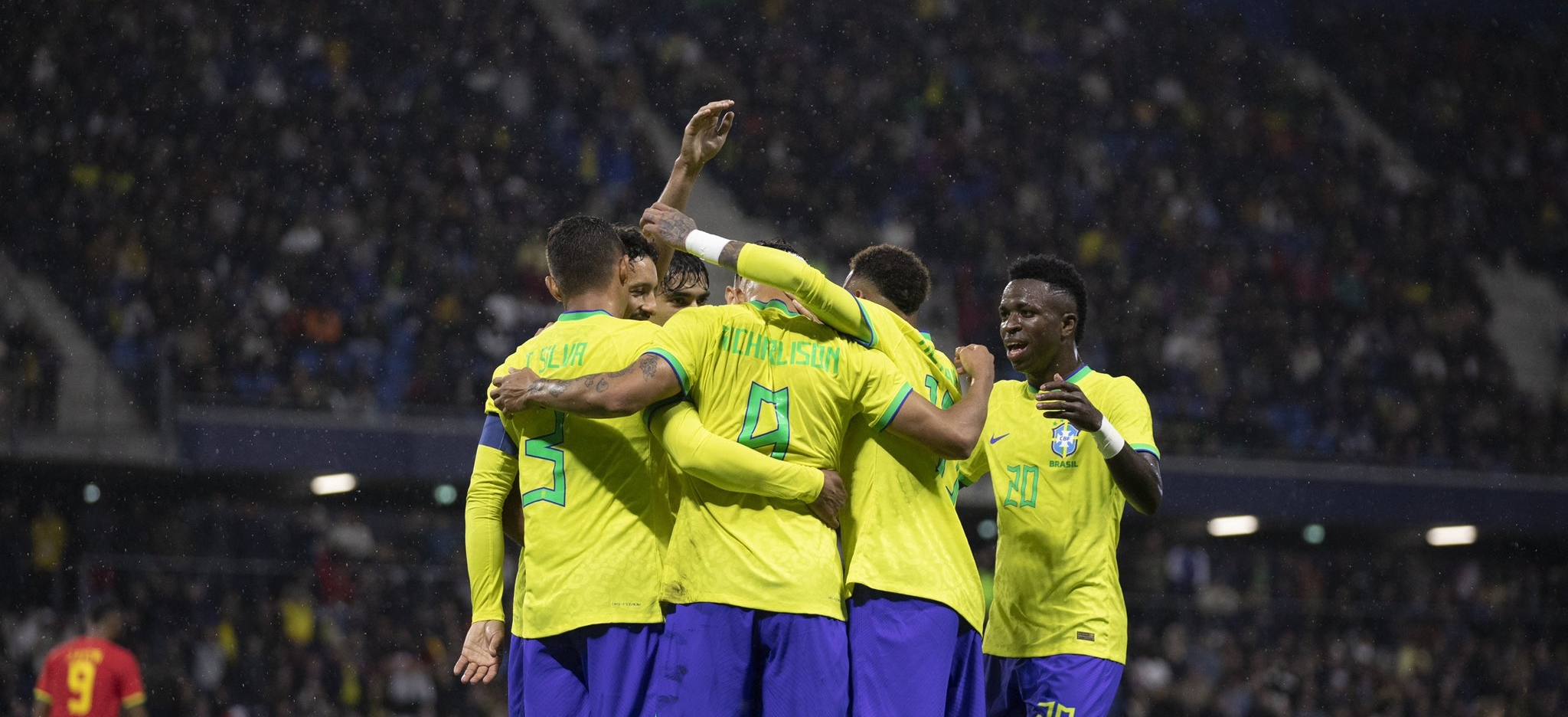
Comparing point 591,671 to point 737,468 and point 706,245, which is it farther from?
point 706,245

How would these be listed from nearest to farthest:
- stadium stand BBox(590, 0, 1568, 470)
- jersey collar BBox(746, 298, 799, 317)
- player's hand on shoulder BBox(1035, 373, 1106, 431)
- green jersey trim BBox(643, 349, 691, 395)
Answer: green jersey trim BBox(643, 349, 691, 395)
jersey collar BBox(746, 298, 799, 317)
player's hand on shoulder BBox(1035, 373, 1106, 431)
stadium stand BBox(590, 0, 1568, 470)

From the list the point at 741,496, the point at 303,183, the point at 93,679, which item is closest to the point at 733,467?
the point at 741,496

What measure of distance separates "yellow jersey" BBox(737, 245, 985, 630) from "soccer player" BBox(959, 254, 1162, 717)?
25.2 inches

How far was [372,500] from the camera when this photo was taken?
18.4 metres

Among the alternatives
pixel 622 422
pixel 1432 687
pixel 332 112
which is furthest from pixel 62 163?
pixel 1432 687

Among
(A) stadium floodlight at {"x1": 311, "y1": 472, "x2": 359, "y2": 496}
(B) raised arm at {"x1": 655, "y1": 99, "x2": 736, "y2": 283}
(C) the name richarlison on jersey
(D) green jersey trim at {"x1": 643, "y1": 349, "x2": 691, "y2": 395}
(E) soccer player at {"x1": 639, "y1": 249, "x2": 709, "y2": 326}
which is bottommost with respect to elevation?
(D) green jersey trim at {"x1": 643, "y1": 349, "x2": 691, "y2": 395}

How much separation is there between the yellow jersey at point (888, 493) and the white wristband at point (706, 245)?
128 mm

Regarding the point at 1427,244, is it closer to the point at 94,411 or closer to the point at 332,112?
the point at 332,112

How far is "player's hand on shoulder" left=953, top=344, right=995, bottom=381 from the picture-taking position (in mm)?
4797

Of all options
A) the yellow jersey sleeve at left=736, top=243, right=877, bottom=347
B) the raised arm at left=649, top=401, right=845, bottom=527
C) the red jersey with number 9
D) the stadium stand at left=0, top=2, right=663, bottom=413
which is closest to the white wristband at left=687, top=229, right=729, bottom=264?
the yellow jersey sleeve at left=736, top=243, right=877, bottom=347

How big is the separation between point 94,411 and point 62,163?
4.45 meters

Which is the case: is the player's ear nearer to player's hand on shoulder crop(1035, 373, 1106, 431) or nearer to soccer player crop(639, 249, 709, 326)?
soccer player crop(639, 249, 709, 326)

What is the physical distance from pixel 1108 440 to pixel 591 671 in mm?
1836

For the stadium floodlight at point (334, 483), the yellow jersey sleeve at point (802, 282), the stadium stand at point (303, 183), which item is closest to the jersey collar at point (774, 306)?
the yellow jersey sleeve at point (802, 282)
